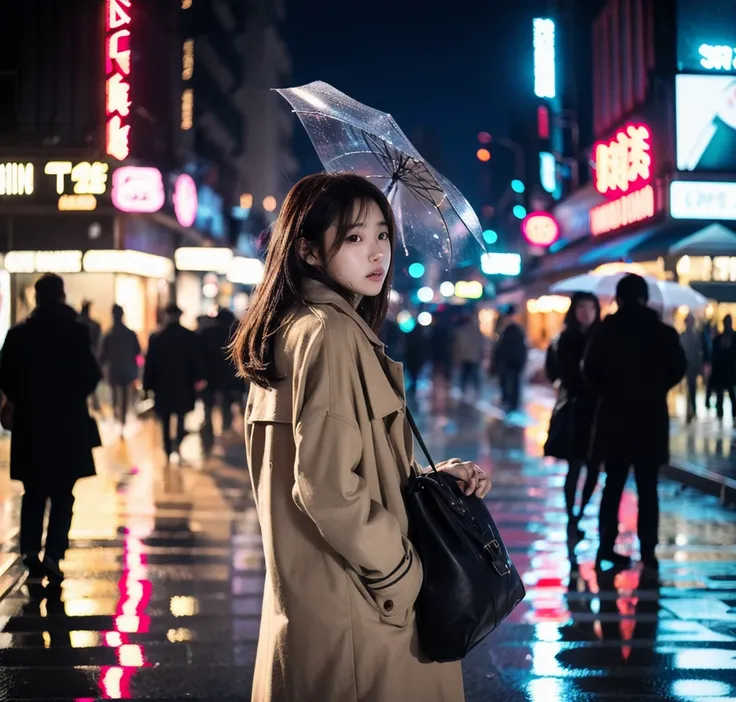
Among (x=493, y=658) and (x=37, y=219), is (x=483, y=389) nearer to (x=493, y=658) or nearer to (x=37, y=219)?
(x=37, y=219)

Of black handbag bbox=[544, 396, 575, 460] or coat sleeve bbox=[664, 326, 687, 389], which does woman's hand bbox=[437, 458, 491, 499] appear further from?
black handbag bbox=[544, 396, 575, 460]

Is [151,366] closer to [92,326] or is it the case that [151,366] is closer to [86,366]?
[92,326]

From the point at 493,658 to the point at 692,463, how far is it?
8.41m

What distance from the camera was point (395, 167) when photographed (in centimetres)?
394

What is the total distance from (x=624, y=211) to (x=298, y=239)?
Answer: 2430 cm

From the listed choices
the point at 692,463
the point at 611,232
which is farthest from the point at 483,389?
the point at 692,463

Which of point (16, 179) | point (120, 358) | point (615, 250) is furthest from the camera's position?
point (615, 250)

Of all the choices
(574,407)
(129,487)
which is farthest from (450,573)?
(129,487)

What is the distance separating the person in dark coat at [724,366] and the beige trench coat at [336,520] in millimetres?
18511

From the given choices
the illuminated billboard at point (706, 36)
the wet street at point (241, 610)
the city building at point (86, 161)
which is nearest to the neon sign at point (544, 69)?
the city building at point (86, 161)

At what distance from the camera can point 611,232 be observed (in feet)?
91.9

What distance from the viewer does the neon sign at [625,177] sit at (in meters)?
24.3

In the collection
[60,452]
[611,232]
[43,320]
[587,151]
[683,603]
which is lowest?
[683,603]

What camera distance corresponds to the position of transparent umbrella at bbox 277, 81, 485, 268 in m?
3.77
